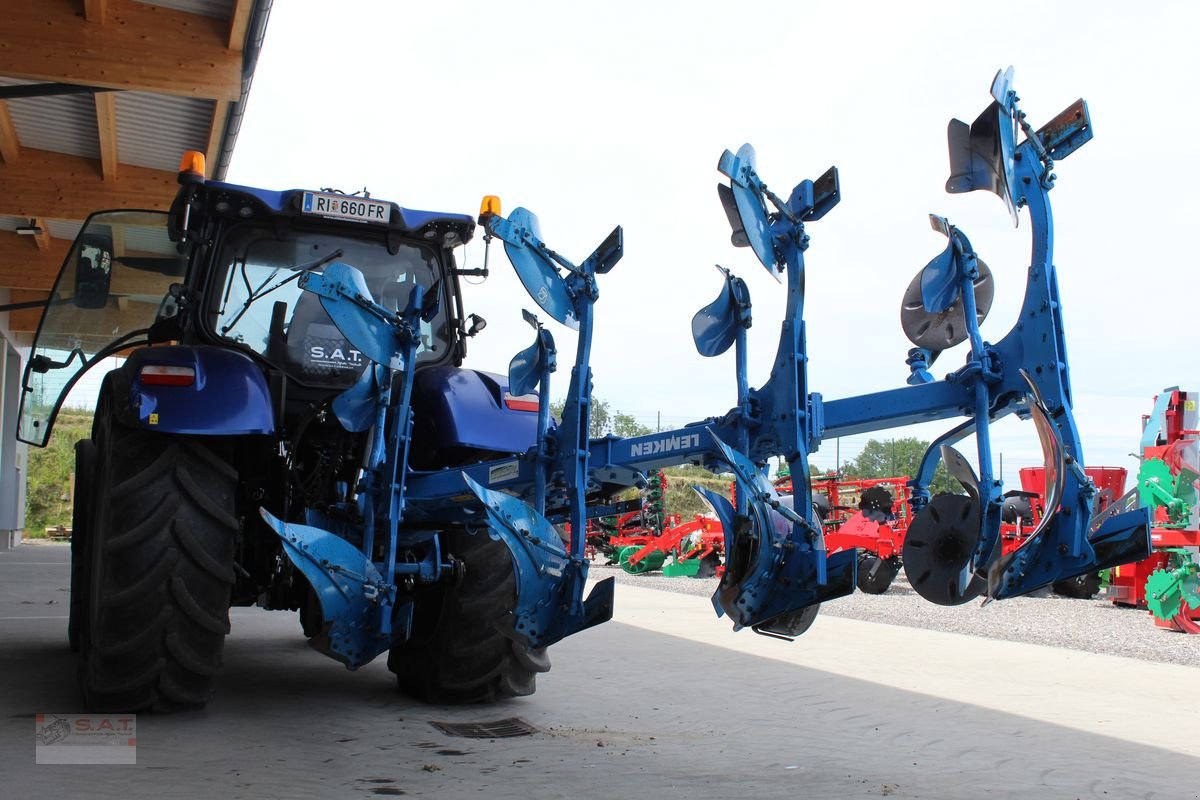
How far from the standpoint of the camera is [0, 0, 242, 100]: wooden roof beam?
26.8 ft

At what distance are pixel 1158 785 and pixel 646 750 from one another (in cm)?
182

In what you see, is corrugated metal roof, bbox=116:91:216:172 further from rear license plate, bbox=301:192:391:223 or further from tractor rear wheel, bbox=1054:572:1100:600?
tractor rear wheel, bbox=1054:572:1100:600

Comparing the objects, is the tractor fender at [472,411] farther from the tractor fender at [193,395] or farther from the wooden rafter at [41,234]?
the wooden rafter at [41,234]

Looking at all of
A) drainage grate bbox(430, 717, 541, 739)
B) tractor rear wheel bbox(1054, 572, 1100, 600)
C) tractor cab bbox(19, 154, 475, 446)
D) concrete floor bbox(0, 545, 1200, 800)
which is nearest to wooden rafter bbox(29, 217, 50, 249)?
concrete floor bbox(0, 545, 1200, 800)

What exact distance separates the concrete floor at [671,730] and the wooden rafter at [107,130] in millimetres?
4511

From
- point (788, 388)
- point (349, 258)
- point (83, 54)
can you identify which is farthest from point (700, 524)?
point (788, 388)

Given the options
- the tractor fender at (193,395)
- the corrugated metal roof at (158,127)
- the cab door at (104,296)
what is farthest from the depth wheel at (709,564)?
the tractor fender at (193,395)

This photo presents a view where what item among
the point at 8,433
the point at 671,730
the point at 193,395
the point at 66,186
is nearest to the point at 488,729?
the point at 671,730

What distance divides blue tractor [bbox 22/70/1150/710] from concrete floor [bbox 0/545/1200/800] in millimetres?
394

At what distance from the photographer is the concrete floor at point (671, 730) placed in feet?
12.2

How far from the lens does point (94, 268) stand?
540 centimetres

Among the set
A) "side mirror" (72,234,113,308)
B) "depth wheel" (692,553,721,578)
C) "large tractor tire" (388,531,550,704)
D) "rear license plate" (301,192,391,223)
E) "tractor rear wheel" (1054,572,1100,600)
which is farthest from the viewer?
"depth wheel" (692,553,721,578)

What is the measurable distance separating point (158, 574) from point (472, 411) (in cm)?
145

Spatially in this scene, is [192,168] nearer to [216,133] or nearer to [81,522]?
[81,522]
